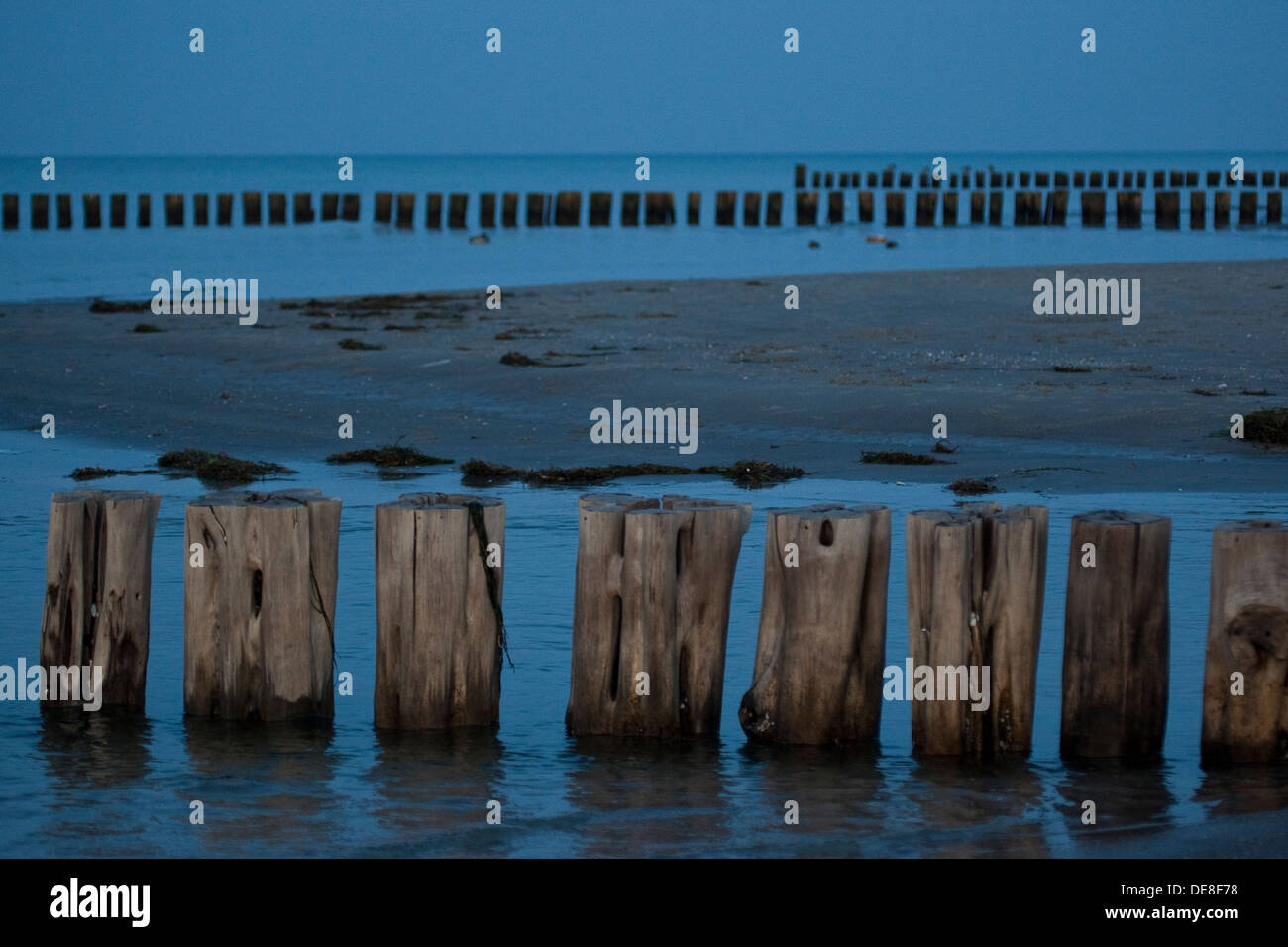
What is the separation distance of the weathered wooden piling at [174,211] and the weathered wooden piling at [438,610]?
181 feet

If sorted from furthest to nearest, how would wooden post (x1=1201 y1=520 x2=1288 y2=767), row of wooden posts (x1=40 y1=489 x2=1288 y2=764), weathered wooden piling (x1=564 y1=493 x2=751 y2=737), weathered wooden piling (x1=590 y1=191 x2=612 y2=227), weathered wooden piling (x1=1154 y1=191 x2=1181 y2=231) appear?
weathered wooden piling (x1=590 y1=191 x2=612 y2=227)
weathered wooden piling (x1=1154 y1=191 x2=1181 y2=231)
weathered wooden piling (x1=564 y1=493 x2=751 y2=737)
row of wooden posts (x1=40 y1=489 x2=1288 y2=764)
wooden post (x1=1201 y1=520 x2=1288 y2=767)

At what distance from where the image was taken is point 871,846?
5836 millimetres

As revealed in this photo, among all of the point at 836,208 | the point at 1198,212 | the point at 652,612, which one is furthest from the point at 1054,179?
the point at 652,612

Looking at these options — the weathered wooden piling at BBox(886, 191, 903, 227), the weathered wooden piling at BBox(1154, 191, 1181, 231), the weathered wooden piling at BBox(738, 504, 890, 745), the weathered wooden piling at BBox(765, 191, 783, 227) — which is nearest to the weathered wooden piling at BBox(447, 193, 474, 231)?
the weathered wooden piling at BBox(765, 191, 783, 227)

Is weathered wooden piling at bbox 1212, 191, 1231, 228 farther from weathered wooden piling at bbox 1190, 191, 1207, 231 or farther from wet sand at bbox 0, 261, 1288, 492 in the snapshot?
wet sand at bbox 0, 261, 1288, 492

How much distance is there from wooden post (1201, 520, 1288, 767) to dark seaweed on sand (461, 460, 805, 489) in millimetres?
6044

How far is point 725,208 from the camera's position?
61500mm

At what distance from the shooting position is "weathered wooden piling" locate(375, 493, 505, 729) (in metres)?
6.81

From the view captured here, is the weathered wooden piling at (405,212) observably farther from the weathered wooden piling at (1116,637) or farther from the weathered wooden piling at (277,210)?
the weathered wooden piling at (1116,637)

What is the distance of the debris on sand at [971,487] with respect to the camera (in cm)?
1186

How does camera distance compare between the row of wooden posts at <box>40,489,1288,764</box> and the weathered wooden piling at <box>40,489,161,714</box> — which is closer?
the row of wooden posts at <box>40,489,1288,764</box>

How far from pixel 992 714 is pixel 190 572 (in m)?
3.25

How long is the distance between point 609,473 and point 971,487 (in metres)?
2.68
